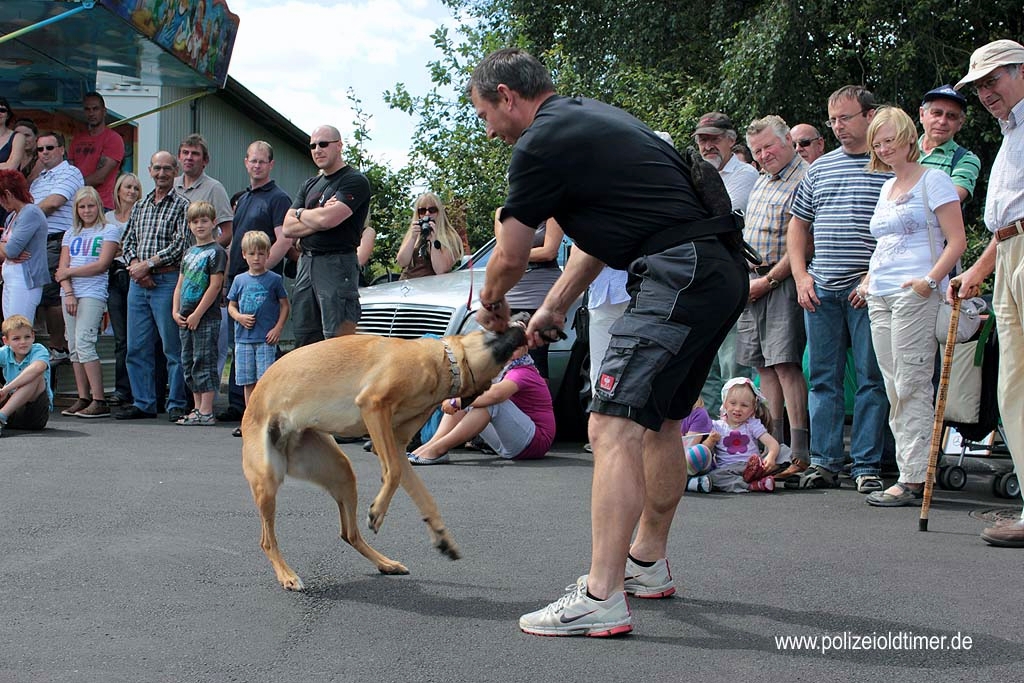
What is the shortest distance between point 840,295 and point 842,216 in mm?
513

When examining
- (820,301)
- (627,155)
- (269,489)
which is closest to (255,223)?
(820,301)

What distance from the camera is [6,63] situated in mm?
13586

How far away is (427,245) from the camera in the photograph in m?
10.2

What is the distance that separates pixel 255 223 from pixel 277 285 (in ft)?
2.46

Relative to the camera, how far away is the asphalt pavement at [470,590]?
358 centimetres

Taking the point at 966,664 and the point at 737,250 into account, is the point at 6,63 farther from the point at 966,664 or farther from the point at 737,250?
the point at 966,664

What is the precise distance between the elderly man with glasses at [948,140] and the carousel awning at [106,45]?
7939 millimetres

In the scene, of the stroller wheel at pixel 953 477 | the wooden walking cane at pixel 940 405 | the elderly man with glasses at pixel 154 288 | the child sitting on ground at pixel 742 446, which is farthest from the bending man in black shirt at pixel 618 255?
the elderly man with glasses at pixel 154 288

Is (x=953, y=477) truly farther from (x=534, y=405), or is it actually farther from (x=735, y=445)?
(x=534, y=405)

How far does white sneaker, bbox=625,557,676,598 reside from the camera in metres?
4.44

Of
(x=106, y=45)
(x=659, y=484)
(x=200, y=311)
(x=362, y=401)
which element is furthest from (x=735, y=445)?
(x=106, y=45)

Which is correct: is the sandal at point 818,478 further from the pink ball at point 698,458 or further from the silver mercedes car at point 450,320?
the silver mercedes car at point 450,320

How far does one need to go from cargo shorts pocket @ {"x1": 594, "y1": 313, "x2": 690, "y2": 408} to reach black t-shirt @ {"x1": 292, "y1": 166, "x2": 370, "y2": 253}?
5.02 meters

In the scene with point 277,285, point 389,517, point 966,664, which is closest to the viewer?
point 966,664
